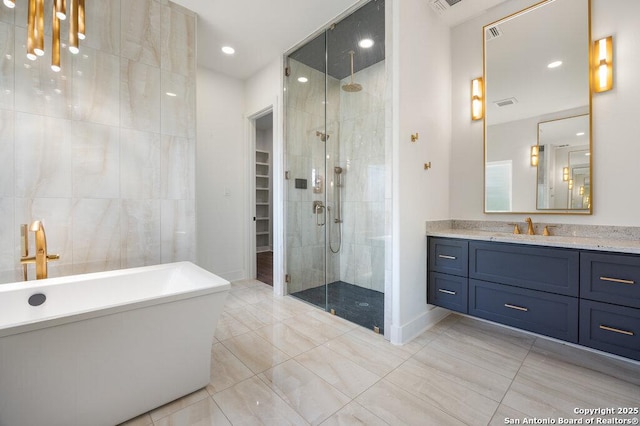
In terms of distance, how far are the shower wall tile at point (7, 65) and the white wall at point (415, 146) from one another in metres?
2.72

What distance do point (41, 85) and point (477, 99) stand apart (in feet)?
11.8

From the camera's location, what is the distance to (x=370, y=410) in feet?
4.99

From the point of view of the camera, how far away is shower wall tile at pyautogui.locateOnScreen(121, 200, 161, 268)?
2.31 meters

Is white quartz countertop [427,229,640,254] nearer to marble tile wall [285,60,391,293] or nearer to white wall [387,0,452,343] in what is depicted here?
white wall [387,0,452,343]

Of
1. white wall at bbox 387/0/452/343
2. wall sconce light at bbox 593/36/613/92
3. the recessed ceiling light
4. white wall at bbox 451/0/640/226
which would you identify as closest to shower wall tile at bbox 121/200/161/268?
white wall at bbox 387/0/452/343

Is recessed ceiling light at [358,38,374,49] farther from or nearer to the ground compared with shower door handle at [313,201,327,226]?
farther from the ground

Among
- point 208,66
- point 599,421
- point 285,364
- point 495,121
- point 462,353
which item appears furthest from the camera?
point 208,66

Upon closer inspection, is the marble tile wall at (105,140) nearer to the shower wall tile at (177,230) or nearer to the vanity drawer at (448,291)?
the shower wall tile at (177,230)

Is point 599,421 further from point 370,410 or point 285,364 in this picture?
point 285,364

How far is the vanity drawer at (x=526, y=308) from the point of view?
72.0 inches

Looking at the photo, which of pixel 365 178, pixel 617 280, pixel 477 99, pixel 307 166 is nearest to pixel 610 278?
pixel 617 280

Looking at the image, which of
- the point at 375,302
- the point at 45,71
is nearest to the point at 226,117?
the point at 45,71

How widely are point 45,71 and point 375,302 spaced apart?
320 centimetres

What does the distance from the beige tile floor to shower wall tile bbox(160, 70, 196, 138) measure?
191 cm
